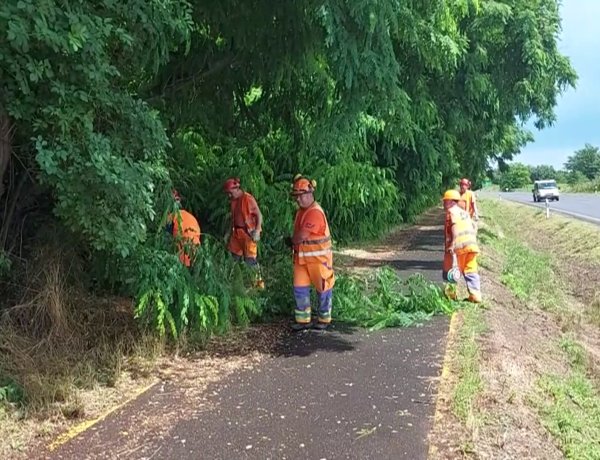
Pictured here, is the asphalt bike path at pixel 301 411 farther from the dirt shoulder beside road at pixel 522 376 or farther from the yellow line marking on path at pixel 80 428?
the dirt shoulder beside road at pixel 522 376

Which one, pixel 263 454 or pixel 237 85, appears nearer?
pixel 263 454

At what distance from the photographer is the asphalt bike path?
14.9ft

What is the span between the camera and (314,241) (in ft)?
25.4

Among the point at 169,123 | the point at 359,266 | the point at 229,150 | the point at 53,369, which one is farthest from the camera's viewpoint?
the point at 359,266

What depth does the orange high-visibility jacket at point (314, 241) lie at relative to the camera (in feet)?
25.4

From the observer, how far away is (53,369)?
571 centimetres

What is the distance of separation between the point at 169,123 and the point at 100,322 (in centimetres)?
306

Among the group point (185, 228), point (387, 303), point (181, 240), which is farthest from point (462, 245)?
point (181, 240)

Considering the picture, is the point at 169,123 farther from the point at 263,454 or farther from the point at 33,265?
the point at 263,454

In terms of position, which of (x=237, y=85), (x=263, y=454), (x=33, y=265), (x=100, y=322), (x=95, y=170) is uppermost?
(x=237, y=85)

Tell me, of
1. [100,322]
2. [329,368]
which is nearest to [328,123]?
[329,368]

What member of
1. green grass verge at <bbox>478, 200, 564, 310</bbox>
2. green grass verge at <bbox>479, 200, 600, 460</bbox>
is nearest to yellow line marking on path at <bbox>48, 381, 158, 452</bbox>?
green grass verge at <bbox>479, 200, 600, 460</bbox>

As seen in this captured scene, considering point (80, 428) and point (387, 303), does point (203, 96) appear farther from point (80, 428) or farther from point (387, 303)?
point (80, 428)

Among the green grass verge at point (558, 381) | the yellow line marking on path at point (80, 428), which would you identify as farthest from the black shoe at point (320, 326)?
the yellow line marking on path at point (80, 428)
